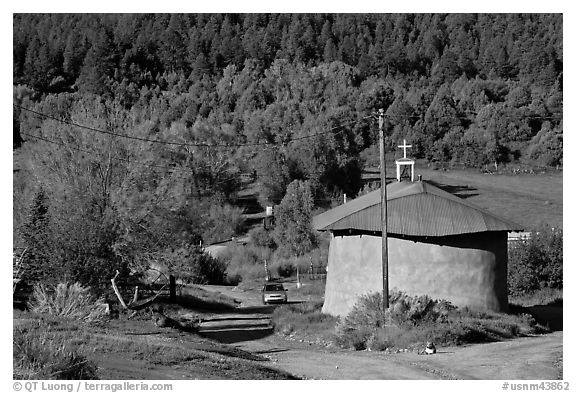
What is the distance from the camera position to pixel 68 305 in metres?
23.3

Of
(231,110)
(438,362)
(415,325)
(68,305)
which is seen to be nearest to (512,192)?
(415,325)

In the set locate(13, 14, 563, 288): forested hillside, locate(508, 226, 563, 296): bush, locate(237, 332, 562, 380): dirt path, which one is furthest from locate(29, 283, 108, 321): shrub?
locate(508, 226, 563, 296): bush

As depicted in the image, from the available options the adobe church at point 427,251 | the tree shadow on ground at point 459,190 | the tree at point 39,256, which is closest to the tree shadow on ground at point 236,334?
the adobe church at point 427,251

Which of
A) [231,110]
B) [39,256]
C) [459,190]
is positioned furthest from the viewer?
[231,110]

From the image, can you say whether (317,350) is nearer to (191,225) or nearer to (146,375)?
(146,375)

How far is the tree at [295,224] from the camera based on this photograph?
63781 millimetres

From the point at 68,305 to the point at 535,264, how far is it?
25.5 m

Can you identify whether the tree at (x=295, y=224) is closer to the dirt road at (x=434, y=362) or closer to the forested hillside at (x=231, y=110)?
the forested hillside at (x=231, y=110)

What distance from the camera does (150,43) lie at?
466 feet

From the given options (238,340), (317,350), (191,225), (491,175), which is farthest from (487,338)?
(491,175)

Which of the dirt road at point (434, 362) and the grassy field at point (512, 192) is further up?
the grassy field at point (512, 192)

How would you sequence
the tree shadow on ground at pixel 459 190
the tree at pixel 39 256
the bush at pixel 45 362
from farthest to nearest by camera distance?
the tree shadow on ground at pixel 459 190 < the tree at pixel 39 256 < the bush at pixel 45 362

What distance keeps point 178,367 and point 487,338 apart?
35.6 feet

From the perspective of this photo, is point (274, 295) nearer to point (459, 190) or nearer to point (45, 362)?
point (45, 362)
